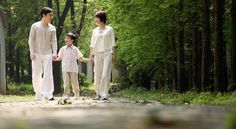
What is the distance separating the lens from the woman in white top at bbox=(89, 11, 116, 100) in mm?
13250

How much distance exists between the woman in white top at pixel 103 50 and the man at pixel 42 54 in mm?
1170

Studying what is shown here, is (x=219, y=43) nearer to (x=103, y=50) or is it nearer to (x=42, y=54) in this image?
(x=103, y=50)

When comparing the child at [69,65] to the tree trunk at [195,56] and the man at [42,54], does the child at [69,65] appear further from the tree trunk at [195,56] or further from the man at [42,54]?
the tree trunk at [195,56]

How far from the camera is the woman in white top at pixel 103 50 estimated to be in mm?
13250

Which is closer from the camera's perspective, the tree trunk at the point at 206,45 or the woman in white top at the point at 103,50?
the woman in white top at the point at 103,50

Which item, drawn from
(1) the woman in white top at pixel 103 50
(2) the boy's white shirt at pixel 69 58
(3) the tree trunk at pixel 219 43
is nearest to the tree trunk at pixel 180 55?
(2) the boy's white shirt at pixel 69 58

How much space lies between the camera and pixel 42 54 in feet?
45.5

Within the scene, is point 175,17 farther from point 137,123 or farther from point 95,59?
point 137,123

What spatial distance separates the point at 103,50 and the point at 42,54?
1584mm

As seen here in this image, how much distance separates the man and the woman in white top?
46.1 inches

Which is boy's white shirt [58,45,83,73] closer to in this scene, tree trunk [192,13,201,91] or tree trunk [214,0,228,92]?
tree trunk [192,13,201,91]

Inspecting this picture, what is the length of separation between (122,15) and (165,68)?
17.8 feet

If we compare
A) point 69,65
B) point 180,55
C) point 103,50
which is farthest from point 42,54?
point 180,55

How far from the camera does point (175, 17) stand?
2005cm
